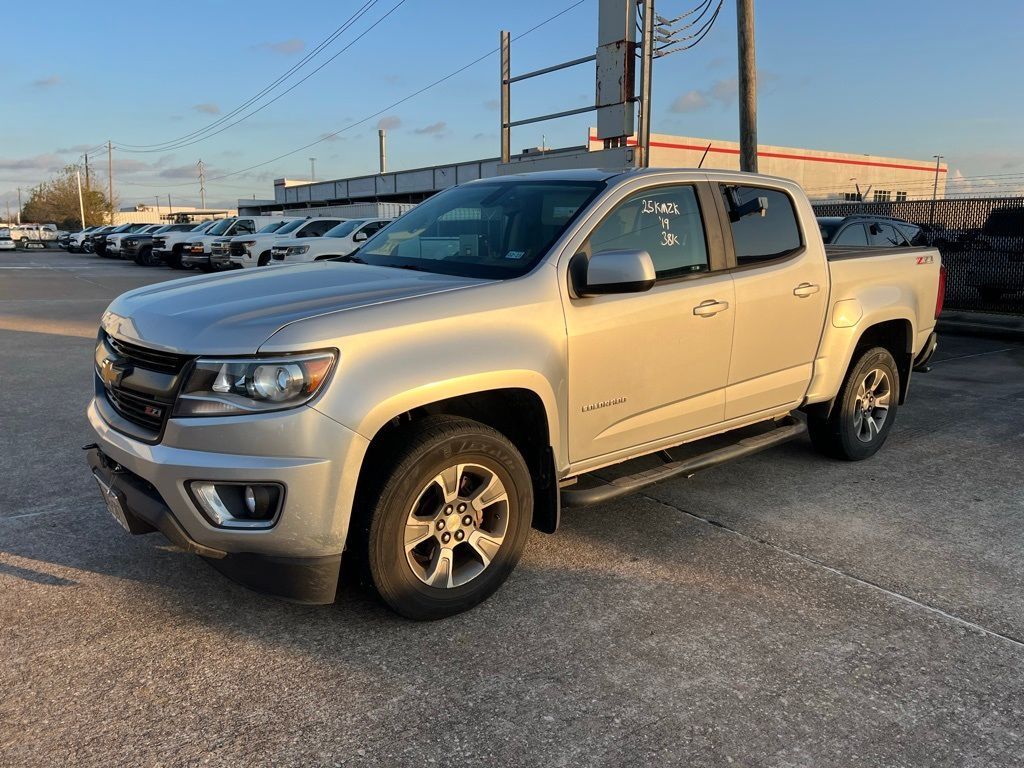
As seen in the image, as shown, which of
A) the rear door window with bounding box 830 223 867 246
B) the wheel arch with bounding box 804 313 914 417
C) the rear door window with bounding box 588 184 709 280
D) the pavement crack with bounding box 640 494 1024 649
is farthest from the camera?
the rear door window with bounding box 830 223 867 246

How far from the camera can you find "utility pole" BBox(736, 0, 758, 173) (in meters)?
13.0

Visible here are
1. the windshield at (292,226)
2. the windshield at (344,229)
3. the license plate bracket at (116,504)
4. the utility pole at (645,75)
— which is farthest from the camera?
the windshield at (292,226)

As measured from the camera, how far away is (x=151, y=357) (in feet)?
10.5

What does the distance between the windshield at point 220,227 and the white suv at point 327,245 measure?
9310 millimetres

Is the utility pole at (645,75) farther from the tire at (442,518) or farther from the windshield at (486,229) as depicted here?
the tire at (442,518)

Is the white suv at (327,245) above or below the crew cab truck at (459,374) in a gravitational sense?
above

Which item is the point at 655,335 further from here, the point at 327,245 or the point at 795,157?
the point at 795,157

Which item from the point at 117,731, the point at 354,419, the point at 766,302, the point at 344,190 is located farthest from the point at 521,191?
the point at 344,190

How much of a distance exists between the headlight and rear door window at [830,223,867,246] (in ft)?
33.0

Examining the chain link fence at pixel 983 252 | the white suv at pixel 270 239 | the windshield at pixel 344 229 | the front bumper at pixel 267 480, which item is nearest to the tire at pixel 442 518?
the front bumper at pixel 267 480

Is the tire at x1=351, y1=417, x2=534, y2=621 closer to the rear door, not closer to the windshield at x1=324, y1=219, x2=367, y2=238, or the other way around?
the rear door

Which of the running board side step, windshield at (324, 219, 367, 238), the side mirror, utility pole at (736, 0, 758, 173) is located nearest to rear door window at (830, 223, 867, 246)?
utility pole at (736, 0, 758, 173)

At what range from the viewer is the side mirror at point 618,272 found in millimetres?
3502

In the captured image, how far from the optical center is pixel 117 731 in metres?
2.67
